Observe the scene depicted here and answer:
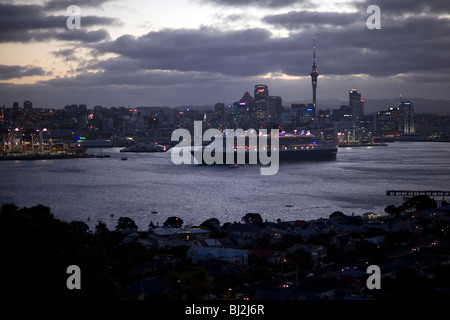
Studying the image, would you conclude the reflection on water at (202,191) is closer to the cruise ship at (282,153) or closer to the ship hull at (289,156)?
the ship hull at (289,156)

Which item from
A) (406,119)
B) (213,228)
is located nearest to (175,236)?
(213,228)

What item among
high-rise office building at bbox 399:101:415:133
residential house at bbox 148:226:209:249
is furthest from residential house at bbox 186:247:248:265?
high-rise office building at bbox 399:101:415:133

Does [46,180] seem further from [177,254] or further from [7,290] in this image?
[7,290]

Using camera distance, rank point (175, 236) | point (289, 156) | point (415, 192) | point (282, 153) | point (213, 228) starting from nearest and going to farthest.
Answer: point (175, 236)
point (213, 228)
point (415, 192)
point (282, 153)
point (289, 156)

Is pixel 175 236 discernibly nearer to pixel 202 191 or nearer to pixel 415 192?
pixel 202 191

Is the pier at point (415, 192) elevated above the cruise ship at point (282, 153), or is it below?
below

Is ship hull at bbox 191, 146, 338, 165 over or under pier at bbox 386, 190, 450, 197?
over

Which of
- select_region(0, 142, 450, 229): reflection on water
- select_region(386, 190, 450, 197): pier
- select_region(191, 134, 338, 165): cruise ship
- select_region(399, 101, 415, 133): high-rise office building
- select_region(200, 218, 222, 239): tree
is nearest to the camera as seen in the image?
select_region(200, 218, 222, 239): tree

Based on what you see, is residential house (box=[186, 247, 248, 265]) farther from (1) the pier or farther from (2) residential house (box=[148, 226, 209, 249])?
(1) the pier

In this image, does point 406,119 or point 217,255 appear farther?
point 406,119

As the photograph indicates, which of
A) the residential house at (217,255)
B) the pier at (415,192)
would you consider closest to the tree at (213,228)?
the residential house at (217,255)

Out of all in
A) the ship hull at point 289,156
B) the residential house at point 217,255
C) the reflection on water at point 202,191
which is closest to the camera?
the residential house at point 217,255
